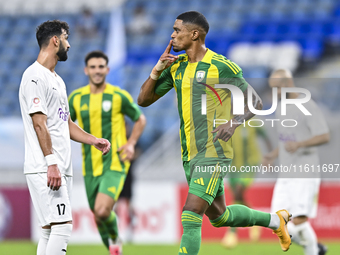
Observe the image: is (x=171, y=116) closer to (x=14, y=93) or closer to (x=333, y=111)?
(x=333, y=111)

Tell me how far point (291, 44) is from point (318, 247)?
989cm

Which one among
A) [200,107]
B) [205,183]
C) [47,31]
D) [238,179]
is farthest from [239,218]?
[238,179]

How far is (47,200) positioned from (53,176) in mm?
234

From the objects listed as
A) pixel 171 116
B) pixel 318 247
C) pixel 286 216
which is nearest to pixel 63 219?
pixel 286 216

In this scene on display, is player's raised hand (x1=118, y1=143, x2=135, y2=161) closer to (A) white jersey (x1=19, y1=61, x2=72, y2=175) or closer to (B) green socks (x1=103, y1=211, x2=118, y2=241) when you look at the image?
(B) green socks (x1=103, y1=211, x2=118, y2=241)

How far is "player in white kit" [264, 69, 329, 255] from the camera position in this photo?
5.91 metres

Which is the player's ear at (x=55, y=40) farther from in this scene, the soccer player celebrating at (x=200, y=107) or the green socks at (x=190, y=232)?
the green socks at (x=190, y=232)

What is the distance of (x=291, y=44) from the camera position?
15031 mm

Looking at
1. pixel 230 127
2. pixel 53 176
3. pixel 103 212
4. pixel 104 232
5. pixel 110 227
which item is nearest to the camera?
pixel 53 176

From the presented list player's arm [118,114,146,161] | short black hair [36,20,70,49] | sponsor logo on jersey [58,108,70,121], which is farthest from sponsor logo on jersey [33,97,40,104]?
player's arm [118,114,146,161]

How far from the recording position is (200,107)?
478 cm

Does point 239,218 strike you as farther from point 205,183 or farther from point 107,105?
point 107,105

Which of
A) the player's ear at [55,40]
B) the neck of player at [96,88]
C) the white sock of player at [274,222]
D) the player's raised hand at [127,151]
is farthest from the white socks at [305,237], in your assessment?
the player's ear at [55,40]

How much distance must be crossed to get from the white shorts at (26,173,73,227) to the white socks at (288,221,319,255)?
2.75 meters
